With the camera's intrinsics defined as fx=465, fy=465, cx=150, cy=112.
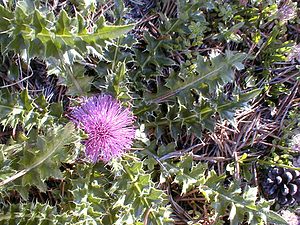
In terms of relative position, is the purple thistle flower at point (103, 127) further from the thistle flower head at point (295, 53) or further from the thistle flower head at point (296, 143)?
the thistle flower head at point (295, 53)

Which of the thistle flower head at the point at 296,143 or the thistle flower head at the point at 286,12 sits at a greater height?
the thistle flower head at the point at 286,12

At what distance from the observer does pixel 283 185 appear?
3.30m

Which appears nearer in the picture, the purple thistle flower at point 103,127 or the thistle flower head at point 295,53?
the purple thistle flower at point 103,127

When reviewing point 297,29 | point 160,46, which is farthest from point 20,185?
point 297,29

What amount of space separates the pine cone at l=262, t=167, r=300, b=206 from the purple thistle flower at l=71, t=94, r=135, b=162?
1.17m

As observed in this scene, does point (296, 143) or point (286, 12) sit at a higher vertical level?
point (286, 12)

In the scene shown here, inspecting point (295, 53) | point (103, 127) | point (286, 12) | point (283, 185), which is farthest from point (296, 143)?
point (103, 127)

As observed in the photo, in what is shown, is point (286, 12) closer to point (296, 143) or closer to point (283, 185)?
point (296, 143)

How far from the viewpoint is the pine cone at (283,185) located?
10.8 feet

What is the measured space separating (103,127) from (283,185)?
142 centimetres

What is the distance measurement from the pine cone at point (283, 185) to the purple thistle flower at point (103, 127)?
45.9 inches

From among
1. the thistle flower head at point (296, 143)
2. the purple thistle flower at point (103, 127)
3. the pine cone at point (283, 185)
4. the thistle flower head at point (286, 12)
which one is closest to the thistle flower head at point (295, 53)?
the thistle flower head at point (286, 12)

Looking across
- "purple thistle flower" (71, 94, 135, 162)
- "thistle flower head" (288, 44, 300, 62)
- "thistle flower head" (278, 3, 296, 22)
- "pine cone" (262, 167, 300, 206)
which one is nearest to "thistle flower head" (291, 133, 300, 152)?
"pine cone" (262, 167, 300, 206)

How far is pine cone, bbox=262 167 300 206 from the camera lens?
3.29 metres
